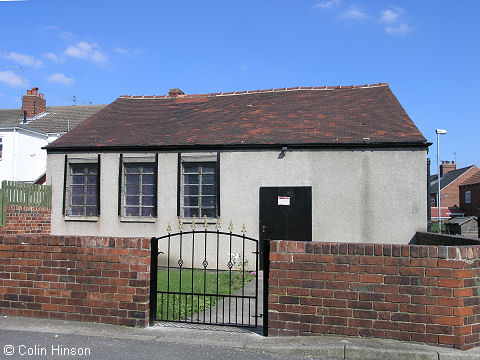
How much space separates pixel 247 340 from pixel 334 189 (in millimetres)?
7020

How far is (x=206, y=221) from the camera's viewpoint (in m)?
12.6

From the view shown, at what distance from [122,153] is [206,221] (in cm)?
333

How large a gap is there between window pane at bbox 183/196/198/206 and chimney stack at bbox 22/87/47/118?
958 inches

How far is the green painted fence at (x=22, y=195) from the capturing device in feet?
40.3

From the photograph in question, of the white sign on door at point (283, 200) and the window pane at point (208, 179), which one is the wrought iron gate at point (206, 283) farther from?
the white sign on door at point (283, 200)

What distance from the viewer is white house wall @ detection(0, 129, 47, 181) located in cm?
2539

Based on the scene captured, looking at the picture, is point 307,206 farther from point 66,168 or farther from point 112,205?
point 66,168

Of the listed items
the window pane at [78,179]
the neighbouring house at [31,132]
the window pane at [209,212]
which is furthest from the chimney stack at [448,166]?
the window pane at [78,179]

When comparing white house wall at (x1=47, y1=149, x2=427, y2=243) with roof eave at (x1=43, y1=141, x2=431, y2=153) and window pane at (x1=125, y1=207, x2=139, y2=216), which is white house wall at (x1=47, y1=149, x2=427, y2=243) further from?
window pane at (x1=125, y1=207, x2=139, y2=216)

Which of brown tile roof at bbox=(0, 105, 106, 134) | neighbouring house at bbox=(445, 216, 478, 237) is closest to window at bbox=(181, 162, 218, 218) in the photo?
neighbouring house at bbox=(445, 216, 478, 237)

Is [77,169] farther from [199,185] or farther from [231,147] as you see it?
[231,147]

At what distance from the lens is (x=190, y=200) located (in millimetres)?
13070

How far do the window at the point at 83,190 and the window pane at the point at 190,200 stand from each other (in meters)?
2.78

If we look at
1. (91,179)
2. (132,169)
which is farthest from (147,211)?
(91,179)
